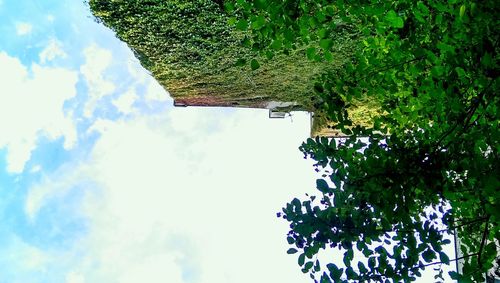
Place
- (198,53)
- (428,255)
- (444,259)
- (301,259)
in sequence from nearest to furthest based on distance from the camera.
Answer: (444,259) → (428,255) → (301,259) → (198,53)

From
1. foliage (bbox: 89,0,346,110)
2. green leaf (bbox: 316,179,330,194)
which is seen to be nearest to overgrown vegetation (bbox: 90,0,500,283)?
green leaf (bbox: 316,179,330,194)

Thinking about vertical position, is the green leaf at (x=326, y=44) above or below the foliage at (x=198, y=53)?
below

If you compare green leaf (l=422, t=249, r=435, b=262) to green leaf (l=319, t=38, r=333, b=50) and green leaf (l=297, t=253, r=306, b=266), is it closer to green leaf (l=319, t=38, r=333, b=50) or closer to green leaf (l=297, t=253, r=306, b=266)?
green leaf (l=297, t=253, r=306, b=266)

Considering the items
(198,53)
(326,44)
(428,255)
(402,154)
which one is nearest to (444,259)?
(428,255)

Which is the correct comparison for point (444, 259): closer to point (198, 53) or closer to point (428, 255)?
point (428, 255)

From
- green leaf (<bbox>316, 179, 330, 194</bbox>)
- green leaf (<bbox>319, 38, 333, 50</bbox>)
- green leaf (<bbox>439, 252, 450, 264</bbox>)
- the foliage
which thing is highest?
the foliage

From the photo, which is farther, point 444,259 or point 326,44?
point 326,44

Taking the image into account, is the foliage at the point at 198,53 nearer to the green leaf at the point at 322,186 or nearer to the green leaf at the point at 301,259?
the green leaf at the point at 322,186

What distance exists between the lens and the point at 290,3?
4.46m

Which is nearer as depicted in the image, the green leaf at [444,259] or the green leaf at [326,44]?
the green leaf at [444,259]

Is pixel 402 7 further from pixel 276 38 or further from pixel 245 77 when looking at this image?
pixel 245 77

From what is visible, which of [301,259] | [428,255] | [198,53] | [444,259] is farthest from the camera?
[198,53]

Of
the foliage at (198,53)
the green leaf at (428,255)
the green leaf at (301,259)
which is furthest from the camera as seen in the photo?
the foliage at (198,53)

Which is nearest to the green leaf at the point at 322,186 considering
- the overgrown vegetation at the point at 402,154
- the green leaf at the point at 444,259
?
the overgrown vegetation at the point at 402,154
